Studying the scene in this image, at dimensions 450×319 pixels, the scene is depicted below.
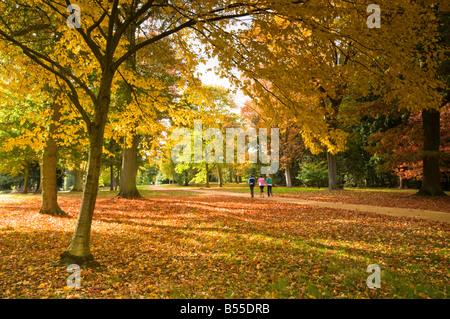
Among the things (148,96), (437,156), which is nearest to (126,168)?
(148,96)

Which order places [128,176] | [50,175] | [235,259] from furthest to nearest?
[128,176] → [50,175] → [235,259]

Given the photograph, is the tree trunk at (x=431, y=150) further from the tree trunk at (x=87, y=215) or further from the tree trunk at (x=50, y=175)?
the tree trunk at (x=50, y=175)

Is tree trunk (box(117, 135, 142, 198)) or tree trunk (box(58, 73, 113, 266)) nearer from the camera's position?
tree trunk (box(58, 73, 113, 266))

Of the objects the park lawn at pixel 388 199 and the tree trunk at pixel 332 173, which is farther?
the tree trunk at pixel 332 173

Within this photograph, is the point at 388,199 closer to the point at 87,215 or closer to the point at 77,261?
the point at 87,215

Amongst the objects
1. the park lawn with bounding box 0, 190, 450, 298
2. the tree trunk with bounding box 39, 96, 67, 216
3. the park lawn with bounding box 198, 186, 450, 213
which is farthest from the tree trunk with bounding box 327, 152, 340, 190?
the tree trunk with bounding box 39, 96, 67, 216

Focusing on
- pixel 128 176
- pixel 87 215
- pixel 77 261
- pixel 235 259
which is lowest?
pixel 235 259

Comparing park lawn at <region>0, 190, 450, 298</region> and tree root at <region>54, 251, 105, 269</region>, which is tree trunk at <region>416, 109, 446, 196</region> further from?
tree root at <region>54, 251, 105, 269</region>

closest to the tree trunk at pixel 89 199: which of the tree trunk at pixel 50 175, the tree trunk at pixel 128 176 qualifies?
the tree trunk at pixel 50 175

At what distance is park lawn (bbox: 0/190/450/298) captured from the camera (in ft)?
12.8

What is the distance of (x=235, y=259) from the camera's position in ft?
17.5

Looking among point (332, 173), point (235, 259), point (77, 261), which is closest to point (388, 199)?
point (332, 173)

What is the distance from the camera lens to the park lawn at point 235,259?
154 inches
